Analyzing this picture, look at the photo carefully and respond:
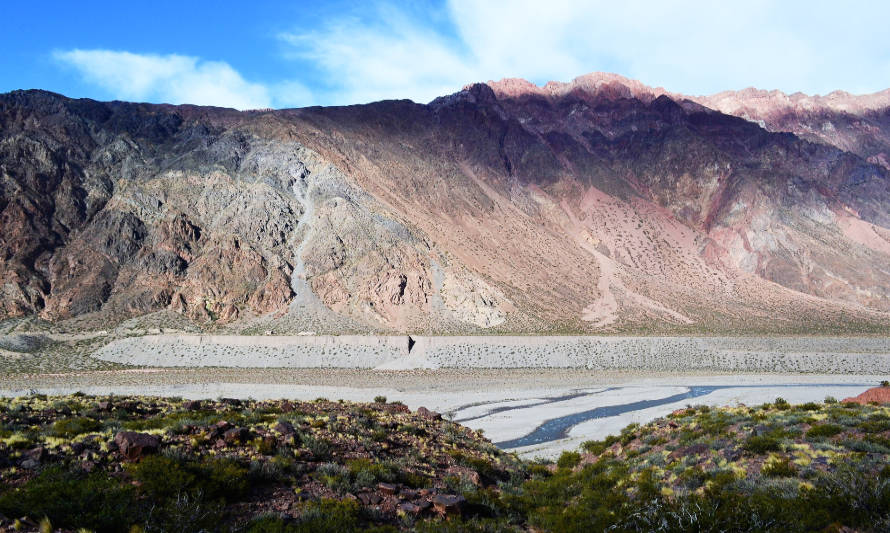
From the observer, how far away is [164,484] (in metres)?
9.30

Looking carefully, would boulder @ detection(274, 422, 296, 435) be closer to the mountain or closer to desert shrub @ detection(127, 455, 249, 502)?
desert shrub @ detection(127, 455, 249, 502)

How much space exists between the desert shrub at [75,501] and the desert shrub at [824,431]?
47.7 ft

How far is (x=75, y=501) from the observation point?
8.18m

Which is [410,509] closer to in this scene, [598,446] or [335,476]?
[335,476]

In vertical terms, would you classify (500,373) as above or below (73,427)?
below

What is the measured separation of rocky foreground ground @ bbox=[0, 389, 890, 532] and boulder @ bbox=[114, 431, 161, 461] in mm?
24

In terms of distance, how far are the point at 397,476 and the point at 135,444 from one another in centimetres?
553

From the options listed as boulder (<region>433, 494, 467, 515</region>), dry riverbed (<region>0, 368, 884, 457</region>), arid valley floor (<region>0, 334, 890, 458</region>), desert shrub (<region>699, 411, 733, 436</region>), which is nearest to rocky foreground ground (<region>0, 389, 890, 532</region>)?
boulder (<region>433, 494, 467, 515</region>)

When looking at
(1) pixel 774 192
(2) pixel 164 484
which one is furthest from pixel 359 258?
(1) pixel 774 192

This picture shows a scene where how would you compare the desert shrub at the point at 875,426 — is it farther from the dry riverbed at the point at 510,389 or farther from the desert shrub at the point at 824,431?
the dry riverbed at the point at 510,389

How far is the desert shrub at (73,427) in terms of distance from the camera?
38.1ft

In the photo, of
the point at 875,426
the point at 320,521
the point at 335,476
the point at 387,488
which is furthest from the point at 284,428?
the point at 875,426

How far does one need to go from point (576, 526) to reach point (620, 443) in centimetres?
776

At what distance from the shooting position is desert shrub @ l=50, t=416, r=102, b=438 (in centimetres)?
1160
